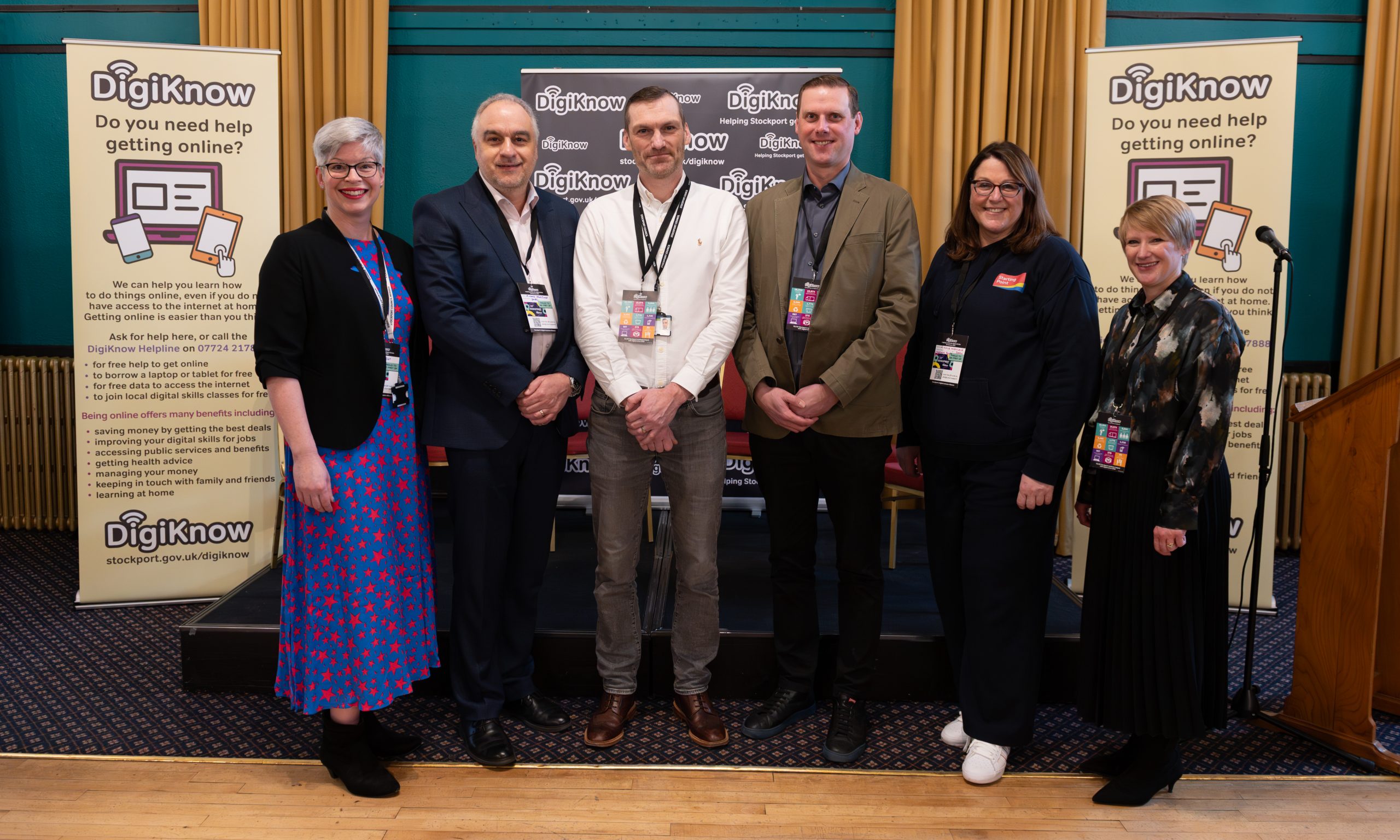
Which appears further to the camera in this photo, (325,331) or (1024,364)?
(1024,364)

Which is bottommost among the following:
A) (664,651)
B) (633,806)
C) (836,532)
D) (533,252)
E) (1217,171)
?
(633,806)

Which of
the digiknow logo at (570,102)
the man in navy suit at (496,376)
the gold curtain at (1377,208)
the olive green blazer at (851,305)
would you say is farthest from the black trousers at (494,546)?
the gold curtain at (1377,208)

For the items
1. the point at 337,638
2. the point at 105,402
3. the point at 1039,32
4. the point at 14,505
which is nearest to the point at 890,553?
the point at 337,638

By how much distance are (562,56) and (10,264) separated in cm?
316

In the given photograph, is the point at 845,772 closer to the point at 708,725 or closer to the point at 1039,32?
the point at 708,725

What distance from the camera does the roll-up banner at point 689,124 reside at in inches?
180

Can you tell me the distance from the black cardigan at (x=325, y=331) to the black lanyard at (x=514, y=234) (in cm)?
39

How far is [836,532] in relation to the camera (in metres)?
2.62

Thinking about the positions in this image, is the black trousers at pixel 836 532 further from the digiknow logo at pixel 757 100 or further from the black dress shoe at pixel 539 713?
the digiknow logo at pixel 757 100

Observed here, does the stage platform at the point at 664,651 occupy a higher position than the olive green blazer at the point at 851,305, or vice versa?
the olive green blazer at the point at 851,305

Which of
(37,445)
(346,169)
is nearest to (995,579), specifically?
(346,169)

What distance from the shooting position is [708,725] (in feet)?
8.63

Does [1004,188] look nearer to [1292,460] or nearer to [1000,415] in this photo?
[1000,415]

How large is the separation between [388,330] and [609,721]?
1252 mm
